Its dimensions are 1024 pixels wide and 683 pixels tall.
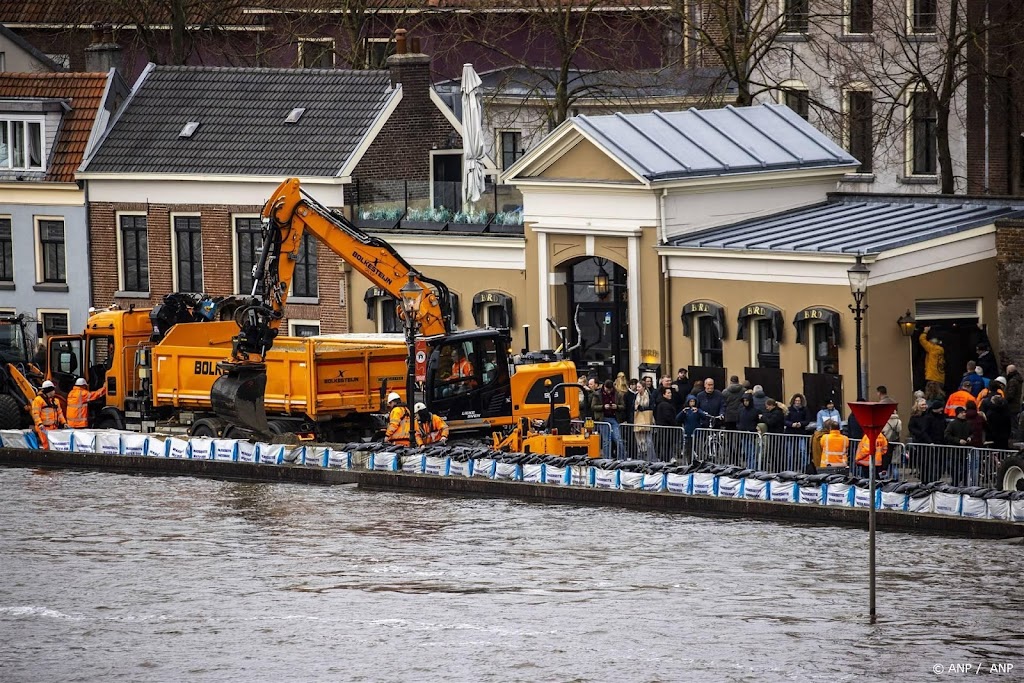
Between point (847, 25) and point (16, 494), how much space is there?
28654 millimetres

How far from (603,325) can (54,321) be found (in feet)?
49.6

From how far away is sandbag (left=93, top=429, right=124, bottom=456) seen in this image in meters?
43.5

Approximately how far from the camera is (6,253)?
56969 mm

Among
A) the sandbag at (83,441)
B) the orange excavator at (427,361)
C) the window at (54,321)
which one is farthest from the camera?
the window at (54,321)

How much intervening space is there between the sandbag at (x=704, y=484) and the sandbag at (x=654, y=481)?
53 cm

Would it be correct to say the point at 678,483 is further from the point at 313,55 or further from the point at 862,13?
the point at 313,55

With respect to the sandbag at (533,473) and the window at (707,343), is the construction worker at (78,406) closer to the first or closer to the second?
the sandbag at (533,473)

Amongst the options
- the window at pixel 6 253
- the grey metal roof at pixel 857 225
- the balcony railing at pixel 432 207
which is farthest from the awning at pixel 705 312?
the window at pixel 6 253

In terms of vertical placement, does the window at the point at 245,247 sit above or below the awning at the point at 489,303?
above

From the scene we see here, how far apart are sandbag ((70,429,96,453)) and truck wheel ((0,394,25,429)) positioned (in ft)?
9.81

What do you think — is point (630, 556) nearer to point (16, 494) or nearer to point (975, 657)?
point (975, 657)

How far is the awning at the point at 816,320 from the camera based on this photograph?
4269cm

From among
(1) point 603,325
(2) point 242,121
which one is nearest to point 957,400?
(1) point 603,325

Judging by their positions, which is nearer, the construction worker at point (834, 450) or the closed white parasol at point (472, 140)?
the construction worker at point (834, 450)
